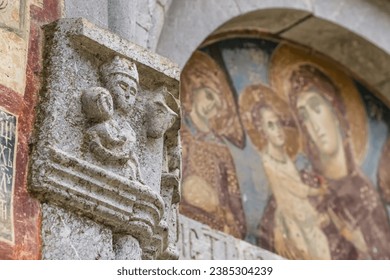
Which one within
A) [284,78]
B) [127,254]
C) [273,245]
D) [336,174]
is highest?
[284,78]

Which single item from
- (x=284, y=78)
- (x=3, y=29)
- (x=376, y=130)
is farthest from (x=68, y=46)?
(x=376, y=130)

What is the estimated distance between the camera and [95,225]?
3973mm

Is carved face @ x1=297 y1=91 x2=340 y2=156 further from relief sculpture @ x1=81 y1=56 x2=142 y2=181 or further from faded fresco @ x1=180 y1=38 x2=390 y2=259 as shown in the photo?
relief sculpture @ x1=81 y1=56 x2=142 y2=181

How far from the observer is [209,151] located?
6602 mm

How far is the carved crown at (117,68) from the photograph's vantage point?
4184 mm

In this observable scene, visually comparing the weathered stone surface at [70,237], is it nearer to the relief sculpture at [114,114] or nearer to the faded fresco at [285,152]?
the relief sculpture at [114,114]

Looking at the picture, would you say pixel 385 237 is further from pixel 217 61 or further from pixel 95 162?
pixel 95 162

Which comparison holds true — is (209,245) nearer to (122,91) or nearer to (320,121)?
(320,121)

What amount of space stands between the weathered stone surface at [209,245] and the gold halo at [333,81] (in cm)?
121

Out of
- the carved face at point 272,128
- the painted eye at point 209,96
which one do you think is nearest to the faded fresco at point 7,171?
the painted eye at point 209,96

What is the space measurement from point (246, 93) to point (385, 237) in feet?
3.59

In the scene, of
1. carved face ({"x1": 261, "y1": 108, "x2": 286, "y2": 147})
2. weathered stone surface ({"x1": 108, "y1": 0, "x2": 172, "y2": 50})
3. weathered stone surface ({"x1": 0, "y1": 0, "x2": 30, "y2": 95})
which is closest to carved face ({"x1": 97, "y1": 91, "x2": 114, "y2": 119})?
weathered stone surface ({"x1": 0, "y1": 0, "x2": 30, "y2": 95})

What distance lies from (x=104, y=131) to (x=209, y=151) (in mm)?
2597

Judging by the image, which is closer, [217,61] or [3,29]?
[3,29]
